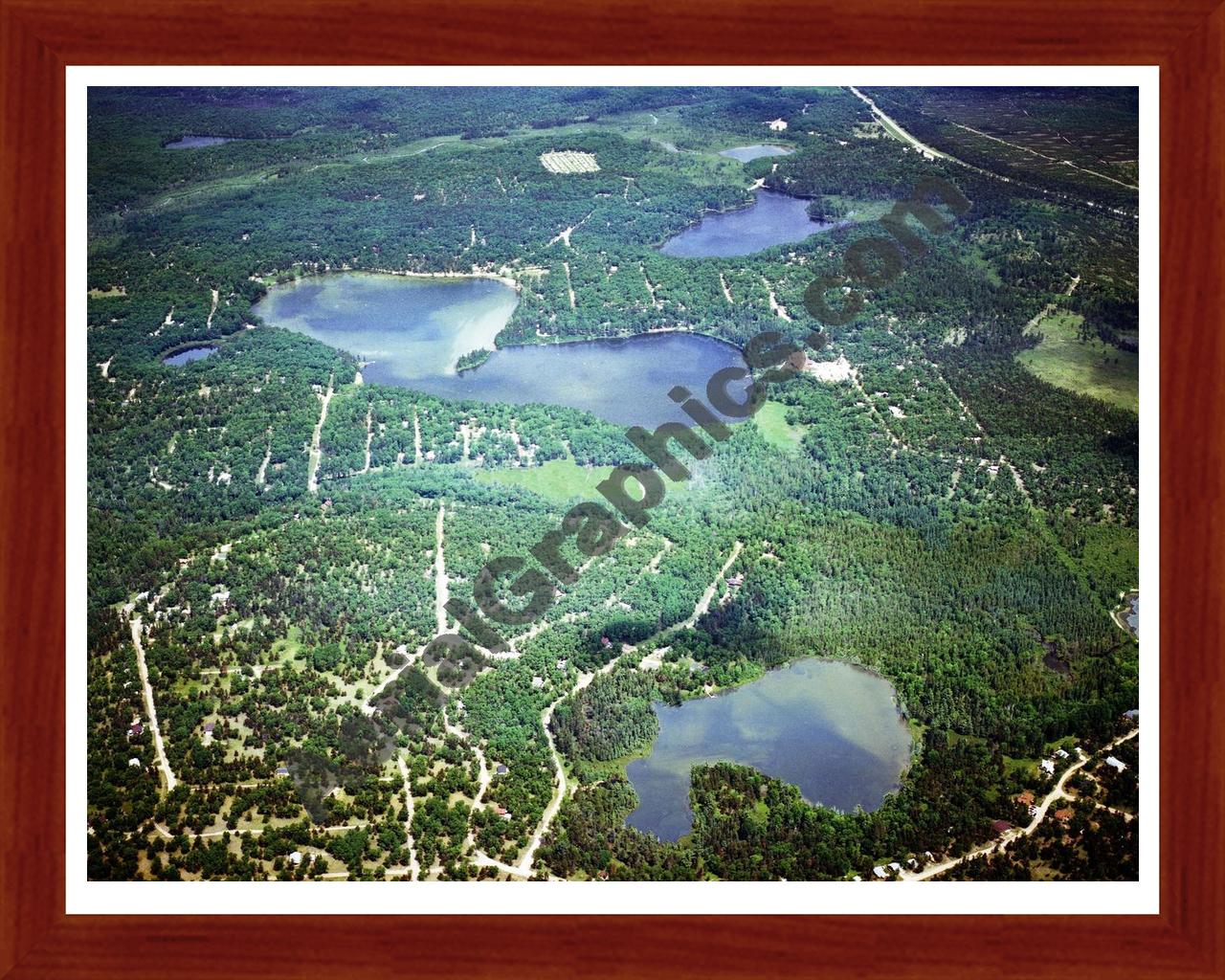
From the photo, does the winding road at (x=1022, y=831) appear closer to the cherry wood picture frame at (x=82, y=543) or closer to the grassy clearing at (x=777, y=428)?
the cherry wood picture frame at (x=82, y=543)

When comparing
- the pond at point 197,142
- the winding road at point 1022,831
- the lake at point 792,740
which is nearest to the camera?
the winding road at point 1022,831

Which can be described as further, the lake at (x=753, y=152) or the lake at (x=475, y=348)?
the lake at (x=753, y=152)

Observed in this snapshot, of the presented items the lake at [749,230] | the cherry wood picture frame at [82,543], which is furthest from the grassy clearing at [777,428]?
the cherry wood picture frame at [82,543]

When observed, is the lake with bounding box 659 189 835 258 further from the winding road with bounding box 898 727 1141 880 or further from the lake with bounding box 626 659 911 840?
the winding road with bounding box 898 727 1141 880

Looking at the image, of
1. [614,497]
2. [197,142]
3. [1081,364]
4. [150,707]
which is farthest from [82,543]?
[197,142]

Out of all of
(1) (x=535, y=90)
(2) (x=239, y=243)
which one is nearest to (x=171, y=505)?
(2) (x=239, y=243)

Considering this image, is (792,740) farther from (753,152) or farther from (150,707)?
(753,152)

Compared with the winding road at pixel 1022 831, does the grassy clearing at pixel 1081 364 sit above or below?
above
